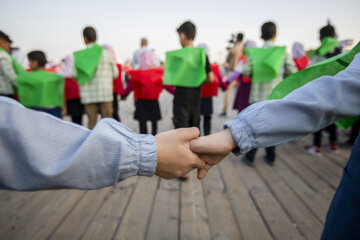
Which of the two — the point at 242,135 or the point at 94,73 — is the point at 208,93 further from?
the point at 242,135

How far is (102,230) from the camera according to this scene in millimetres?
1645

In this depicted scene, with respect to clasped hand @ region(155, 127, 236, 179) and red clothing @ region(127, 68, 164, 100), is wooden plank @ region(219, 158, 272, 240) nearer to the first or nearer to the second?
clasped hand @ region(155, 127, 236, 179)

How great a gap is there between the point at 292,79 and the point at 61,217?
6.97 feet

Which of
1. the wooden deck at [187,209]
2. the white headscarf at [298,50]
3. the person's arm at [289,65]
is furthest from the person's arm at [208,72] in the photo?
the white headscarf at [298,50]

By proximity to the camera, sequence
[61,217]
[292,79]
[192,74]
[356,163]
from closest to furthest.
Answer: [356,163] → [292,79] → [61,217] → [192,74]

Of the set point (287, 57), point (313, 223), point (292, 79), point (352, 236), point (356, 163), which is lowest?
point (313, 223)

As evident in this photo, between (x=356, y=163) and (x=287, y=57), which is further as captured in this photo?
(x=287, y=57)

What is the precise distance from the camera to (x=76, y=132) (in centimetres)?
75

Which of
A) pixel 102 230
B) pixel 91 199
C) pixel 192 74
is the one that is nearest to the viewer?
pixel 102 230

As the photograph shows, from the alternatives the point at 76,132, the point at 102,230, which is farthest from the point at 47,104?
the point at 76,132

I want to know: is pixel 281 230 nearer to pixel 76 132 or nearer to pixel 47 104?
pixel 76 132

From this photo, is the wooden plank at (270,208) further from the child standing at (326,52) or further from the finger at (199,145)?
the child standing at (326,52)

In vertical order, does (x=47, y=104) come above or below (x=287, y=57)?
below

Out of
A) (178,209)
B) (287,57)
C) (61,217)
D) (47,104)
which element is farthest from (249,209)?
(47,104)
